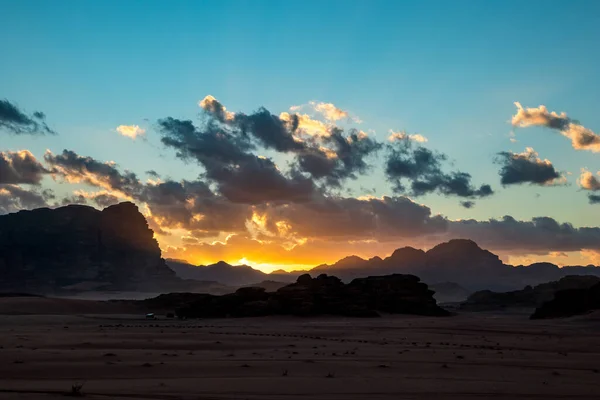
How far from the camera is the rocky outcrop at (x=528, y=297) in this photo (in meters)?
150

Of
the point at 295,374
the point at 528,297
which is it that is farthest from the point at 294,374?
the point at 528,297

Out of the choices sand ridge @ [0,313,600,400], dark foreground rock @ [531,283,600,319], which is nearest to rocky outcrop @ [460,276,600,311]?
dark foreground rock @ [531,283,600,319]

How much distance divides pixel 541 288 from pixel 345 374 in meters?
165

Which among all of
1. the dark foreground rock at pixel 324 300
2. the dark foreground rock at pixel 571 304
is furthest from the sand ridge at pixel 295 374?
the dark foreground rock at pixel 571 304

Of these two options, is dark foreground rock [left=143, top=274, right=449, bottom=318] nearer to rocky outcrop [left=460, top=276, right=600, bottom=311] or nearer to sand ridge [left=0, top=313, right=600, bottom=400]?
rocky outcrop [left=460, top=276, right=600, bottom=311]

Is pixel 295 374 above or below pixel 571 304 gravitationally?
below

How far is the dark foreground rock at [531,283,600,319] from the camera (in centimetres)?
8482

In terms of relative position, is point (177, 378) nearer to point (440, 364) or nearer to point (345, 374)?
point (345, 374)

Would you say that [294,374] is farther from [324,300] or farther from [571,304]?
[571,304]

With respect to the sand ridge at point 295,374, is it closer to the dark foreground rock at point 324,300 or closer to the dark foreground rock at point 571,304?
the dark foreground rock at point 324,300

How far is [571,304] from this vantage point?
8869 cm

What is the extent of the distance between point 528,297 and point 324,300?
90.2 metres

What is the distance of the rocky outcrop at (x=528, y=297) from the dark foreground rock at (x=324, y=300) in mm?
53349

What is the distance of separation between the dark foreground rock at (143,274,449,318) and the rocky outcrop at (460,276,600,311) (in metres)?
53.3
